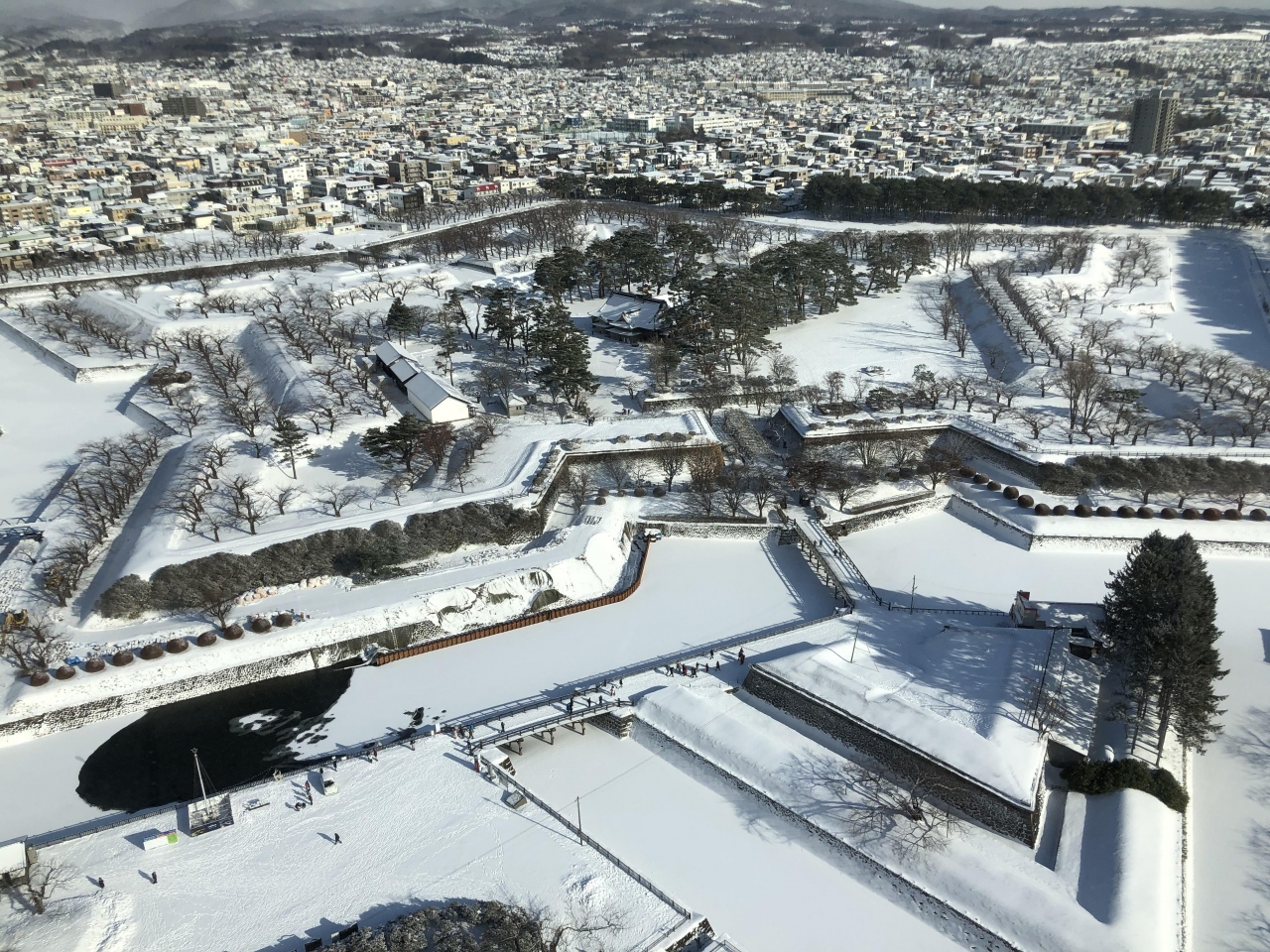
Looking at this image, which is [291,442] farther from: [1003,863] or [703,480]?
[1003,863]

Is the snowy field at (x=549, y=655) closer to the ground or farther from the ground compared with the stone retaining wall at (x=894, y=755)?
closer to the ground

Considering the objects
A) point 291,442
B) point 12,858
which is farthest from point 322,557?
point 12,858

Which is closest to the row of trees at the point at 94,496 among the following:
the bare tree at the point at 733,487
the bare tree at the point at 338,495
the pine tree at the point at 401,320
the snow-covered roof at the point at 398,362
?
the bare tree at the point at 338,495

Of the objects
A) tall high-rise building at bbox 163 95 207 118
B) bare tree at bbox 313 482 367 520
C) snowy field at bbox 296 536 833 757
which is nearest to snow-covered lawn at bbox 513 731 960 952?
snowy field at bbox 296 536 833 757

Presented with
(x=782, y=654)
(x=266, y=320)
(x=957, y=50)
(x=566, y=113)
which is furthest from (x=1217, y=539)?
(x=957, y=50)

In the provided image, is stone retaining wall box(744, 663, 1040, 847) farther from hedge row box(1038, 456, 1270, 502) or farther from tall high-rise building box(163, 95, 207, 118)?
tall high-rise building box(163, 95, 207, 118)

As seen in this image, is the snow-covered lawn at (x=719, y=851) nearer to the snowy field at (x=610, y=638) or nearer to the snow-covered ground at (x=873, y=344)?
the snowy field at (x=610, y=638)

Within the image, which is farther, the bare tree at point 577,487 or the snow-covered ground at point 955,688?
the bare tree at point 577,487
